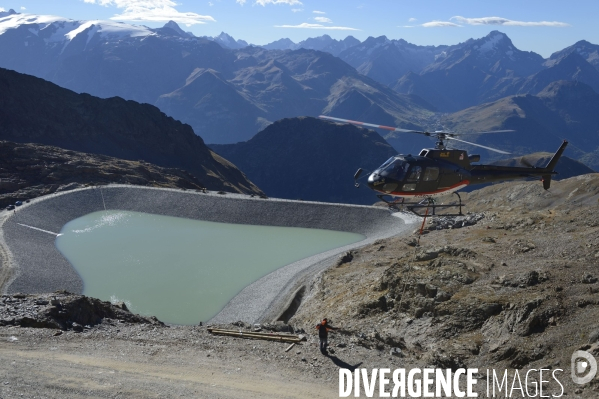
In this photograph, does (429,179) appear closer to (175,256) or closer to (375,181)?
(375,181)

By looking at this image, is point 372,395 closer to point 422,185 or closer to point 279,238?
point 422,185

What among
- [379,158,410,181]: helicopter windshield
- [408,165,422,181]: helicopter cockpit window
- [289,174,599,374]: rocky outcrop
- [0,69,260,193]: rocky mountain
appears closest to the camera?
[289,174,599,374]: rocky outcrop

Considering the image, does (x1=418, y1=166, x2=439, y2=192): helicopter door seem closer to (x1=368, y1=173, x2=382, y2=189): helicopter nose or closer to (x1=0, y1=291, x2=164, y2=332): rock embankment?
(x1=368, y1=173, x2=382, y2=189): helicopter nose

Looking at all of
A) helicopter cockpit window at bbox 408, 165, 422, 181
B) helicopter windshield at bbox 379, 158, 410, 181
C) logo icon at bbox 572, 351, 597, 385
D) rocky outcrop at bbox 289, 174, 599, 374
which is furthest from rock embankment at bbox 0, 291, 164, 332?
logo icon at bbox 572, 351, 597, 385

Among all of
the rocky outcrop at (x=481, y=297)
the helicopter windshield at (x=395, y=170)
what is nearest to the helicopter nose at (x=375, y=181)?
the helicopter windshield at (x=395, y=170)

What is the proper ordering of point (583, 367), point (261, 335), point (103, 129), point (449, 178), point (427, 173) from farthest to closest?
point (103, 129) < point (449, 178) < point (427, 173) < point (261, 335) < point (583, 367)

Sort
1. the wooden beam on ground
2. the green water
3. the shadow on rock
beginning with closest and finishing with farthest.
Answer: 1. the shadow on rock
2. the wooden beam on ground
3. the green water

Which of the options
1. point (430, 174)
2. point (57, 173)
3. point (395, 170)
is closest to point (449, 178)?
point (430, 174)

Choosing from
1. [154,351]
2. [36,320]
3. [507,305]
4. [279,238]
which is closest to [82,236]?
[279,238]
